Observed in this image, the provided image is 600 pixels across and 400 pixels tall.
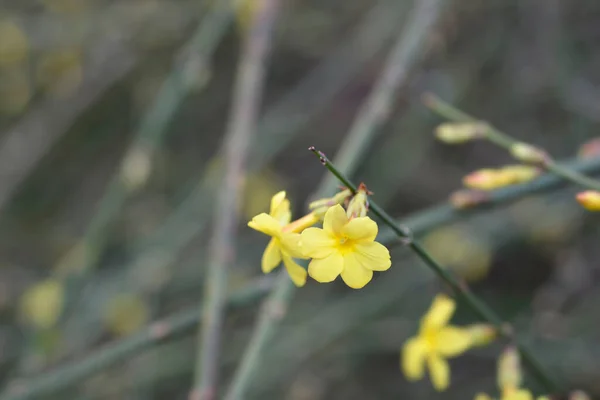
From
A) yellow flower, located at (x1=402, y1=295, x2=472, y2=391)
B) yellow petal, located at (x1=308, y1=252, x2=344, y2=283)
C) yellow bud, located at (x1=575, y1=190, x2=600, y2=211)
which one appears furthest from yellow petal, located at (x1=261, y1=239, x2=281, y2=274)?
yellow bud, located at (x1=575, y1=190, x2=600, y2=211)

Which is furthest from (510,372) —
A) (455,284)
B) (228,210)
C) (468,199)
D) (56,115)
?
(56,115)

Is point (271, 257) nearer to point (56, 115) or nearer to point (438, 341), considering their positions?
point (438, 341)

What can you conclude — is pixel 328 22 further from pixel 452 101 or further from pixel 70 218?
pixel 70 218

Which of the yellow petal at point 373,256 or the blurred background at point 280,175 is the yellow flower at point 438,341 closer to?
the yellow petal at point 373,256

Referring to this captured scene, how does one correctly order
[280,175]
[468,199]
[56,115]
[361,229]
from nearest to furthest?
[361,229] < [468,199] < [56,115] < [280,175]

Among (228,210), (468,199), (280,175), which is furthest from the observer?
(280,175)

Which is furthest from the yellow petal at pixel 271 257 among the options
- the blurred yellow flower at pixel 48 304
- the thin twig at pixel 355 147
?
the blurred yellow flower at pixel 48 304

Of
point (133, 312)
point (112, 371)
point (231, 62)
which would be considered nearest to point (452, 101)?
point (231, 62)

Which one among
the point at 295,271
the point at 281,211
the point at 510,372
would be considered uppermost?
the point at 281,211
